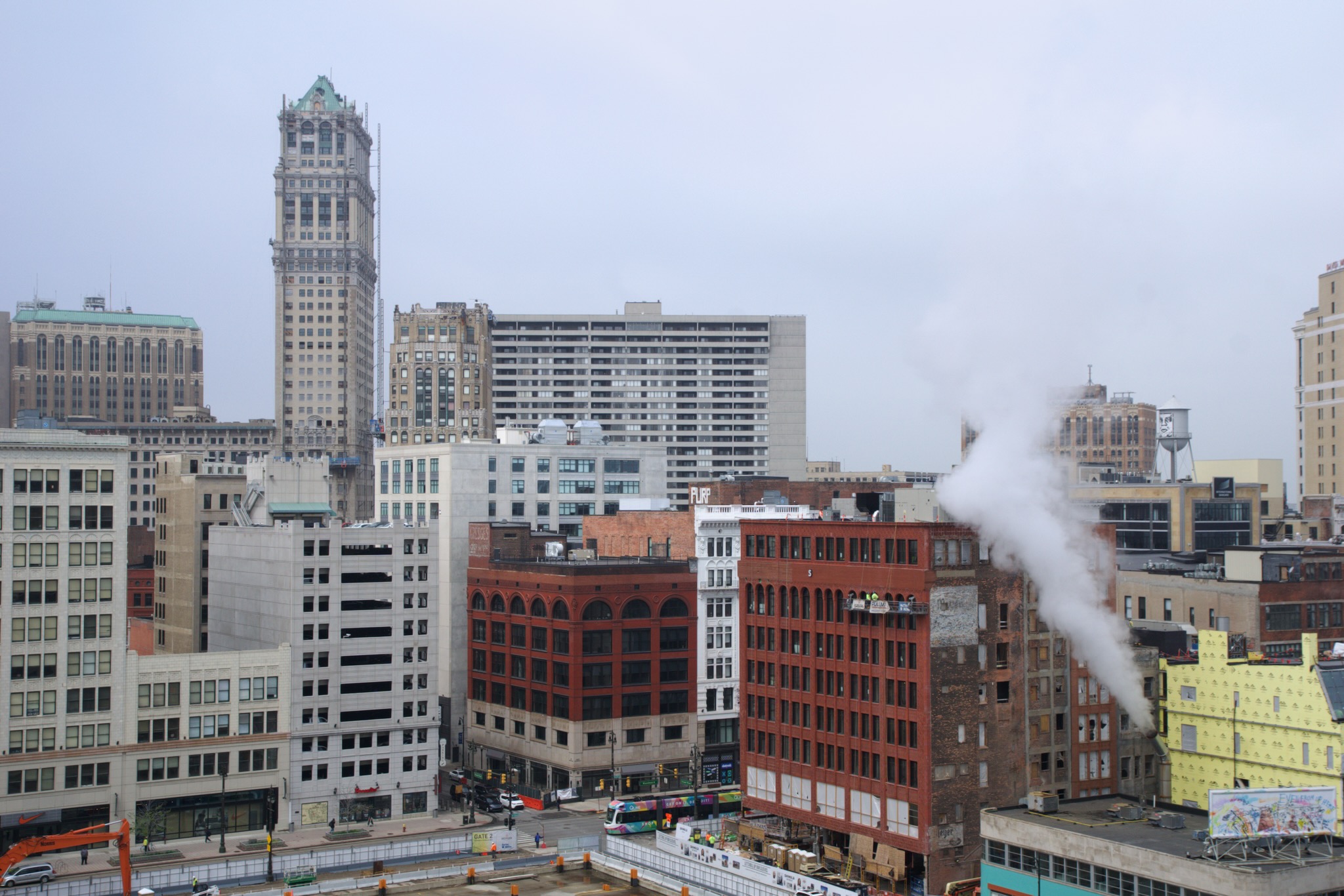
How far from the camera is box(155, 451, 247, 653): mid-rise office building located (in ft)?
481

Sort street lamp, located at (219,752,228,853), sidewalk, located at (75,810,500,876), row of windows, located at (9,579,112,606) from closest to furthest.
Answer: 1. sidewalk, located at (75,810,500,876)
2. row of windows, located at (9,579,112,606)
3. street lamp, located at (219,752,228,853)

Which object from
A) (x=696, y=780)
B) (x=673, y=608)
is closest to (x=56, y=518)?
(x=673, y=608)

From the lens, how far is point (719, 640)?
13625 cm

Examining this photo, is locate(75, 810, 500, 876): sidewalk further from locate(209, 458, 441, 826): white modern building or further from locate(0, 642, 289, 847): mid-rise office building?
locate(209, 458, 441, 826): white modern building

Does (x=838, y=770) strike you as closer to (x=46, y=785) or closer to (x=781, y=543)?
(x=781, y=543)

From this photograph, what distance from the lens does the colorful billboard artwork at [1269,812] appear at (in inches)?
2768

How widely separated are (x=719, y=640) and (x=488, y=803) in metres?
26.2

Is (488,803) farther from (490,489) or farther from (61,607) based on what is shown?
(490,489)

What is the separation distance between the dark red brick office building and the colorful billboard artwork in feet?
70.6

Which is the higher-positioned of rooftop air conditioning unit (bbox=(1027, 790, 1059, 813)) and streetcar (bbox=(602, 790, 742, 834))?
rooftop air conditioning unit (bbox=(1027, 790, 1059, 813))

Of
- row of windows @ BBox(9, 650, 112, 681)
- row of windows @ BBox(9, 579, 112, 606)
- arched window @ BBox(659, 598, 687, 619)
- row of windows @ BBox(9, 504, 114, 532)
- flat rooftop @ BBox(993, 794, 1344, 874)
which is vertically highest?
row of windows @ BBox(9, 504, 114, 532)

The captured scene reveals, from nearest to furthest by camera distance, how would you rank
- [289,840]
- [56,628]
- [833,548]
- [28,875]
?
[28,875] → [833,548] → [56,628] → [289,840]

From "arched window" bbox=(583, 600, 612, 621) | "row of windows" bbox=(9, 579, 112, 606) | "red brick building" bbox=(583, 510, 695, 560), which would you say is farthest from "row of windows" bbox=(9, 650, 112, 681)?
"red brick building" bbox=(583, 510, 695, 560)

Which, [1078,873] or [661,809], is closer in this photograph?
[1078,873]
